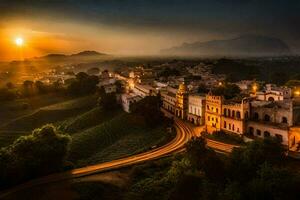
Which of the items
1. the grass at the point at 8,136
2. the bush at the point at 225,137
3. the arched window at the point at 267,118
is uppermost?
the arched window at the point at 267,118

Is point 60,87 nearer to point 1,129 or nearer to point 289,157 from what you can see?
point 1,129

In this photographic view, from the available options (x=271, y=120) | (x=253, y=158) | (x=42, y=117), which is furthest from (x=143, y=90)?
(x=253, y=158)

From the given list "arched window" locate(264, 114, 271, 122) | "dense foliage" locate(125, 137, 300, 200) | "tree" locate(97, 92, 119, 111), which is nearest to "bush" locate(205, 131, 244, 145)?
"arched window" locate(264, 114, 271, 122)

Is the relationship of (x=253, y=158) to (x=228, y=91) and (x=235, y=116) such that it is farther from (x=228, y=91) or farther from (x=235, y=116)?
(x=228, y=91)

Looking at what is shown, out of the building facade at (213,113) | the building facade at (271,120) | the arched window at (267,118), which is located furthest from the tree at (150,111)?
the arched window at (267,118)

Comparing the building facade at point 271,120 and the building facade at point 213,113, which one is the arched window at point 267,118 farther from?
the building facade at point 213,113
